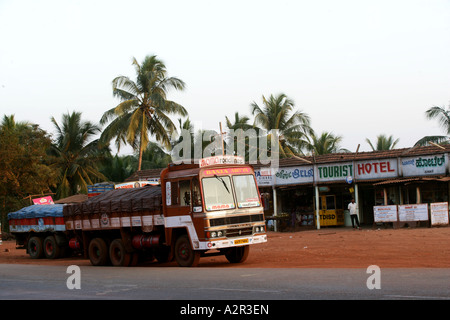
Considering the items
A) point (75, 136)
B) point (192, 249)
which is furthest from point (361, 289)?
point (75, 136)

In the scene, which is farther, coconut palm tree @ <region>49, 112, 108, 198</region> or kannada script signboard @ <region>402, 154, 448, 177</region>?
coconut palm tree @ <region>49, 112, 108, 198</region>

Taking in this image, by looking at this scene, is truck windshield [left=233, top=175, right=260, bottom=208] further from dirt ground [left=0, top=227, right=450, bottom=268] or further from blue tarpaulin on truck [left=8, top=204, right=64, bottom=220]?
blue tarpaulin on truck [left=8, top=204, right=64, bottom=220]

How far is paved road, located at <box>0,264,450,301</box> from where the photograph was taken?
9555 millimetres

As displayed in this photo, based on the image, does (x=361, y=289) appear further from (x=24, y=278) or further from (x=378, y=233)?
(x=378, y=233)

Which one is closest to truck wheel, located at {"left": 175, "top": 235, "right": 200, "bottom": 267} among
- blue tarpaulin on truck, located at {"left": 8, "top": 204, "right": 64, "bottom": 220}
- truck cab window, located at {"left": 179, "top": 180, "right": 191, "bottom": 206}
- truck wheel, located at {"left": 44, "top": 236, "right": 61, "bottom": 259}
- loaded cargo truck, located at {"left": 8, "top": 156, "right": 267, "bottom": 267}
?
loaded cargo truck, located at {"left": 8, "top": 156, "right": 267, "bottom": 267}

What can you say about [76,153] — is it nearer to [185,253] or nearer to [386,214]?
[386,214]

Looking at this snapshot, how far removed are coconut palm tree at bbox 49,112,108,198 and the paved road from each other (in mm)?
32827

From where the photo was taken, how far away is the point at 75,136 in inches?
1898

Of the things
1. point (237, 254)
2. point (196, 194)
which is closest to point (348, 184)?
point (237, 254)

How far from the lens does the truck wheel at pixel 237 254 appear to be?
56.0ft

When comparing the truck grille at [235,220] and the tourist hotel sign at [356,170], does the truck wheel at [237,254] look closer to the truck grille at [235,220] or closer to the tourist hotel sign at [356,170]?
the truck grille at [235,220]

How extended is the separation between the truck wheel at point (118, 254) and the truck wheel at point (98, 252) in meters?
0.33

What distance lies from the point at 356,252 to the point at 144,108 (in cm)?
2677

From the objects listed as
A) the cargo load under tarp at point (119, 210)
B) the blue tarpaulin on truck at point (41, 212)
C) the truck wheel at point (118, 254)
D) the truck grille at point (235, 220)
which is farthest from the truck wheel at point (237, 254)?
the blue tarpaulin on truck at point (41, 212)
